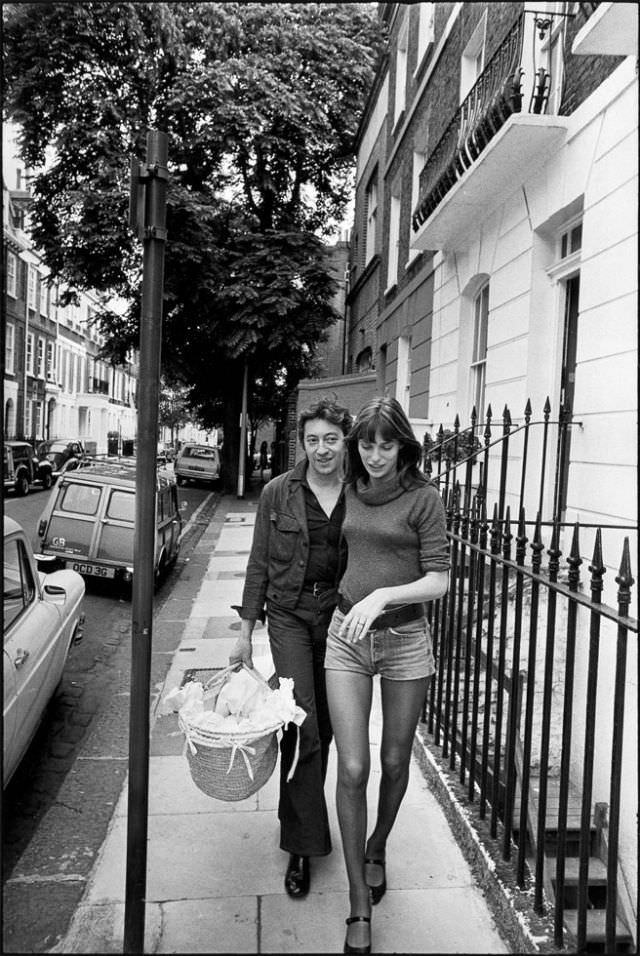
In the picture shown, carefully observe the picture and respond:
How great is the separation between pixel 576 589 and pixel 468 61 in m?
7.66

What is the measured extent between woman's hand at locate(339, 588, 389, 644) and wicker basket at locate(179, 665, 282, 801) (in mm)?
404

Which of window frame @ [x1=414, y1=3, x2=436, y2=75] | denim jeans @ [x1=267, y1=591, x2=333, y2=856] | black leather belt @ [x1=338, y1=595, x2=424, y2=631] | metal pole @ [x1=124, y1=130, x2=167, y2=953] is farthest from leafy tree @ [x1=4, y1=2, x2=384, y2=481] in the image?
black leather belt @ [x1=338, y1=595, x2=424, y2=631]

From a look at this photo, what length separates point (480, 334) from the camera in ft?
26.1

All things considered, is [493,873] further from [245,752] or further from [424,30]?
[424,30]

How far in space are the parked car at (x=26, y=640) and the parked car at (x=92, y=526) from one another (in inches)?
149

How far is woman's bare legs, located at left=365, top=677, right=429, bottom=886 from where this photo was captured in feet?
8.77

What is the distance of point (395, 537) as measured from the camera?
2576mm

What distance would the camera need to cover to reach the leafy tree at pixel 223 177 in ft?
23.4

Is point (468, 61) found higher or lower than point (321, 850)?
higher

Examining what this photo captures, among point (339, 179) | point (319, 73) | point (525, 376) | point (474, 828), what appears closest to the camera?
point (474, 828)

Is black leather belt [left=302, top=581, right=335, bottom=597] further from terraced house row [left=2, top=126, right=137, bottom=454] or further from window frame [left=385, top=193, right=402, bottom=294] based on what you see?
window frame [left=385, top=193, right=402, bottom=294]

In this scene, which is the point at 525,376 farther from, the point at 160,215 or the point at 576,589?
the point at 160,215

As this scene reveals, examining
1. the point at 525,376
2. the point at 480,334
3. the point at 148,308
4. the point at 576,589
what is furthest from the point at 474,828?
the point at 480,334

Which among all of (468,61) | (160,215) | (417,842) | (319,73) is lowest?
(417,842)
